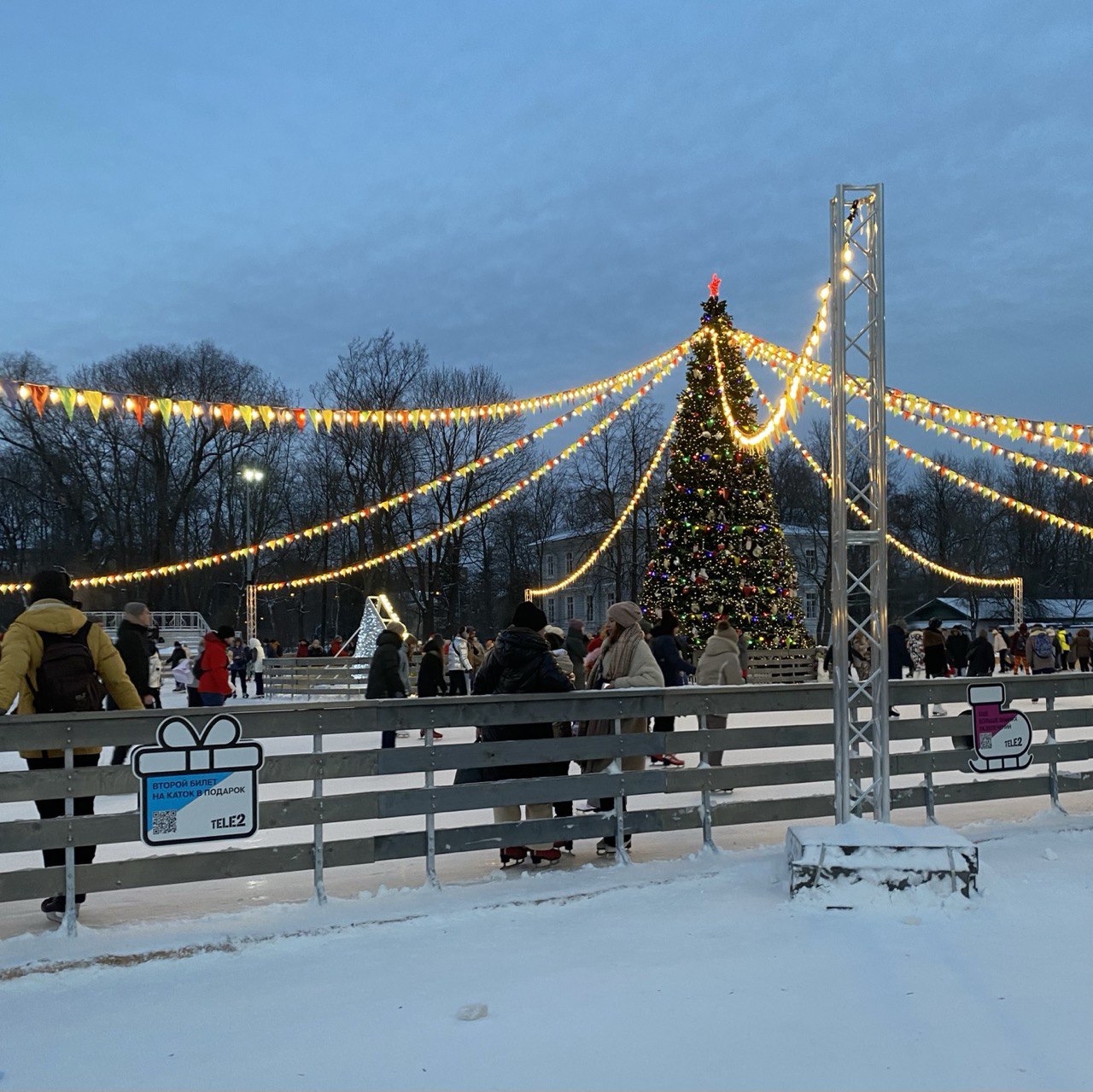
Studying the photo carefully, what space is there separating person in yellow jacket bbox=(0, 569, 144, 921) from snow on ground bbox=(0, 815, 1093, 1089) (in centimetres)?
66

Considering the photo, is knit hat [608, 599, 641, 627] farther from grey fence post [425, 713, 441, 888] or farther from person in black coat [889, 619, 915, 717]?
person in black coat [889, 619, 915, 717]

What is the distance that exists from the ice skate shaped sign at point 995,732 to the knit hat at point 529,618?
301cm

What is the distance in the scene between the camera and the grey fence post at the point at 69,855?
5055 millimetres

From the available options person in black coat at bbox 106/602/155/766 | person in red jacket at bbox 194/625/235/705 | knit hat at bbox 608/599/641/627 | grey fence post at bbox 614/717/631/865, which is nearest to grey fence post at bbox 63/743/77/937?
grey fence post at bbox 614/717/631/865

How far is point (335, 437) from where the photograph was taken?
142 feet

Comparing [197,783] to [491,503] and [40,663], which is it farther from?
[491,503]

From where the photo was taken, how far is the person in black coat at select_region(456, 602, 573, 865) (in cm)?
663

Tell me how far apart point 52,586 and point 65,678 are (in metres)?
0.54

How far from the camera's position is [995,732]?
7.57 m

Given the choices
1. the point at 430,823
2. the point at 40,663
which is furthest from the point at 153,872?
the point at 430,823

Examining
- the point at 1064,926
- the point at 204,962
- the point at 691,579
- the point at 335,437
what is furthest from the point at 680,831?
the point at 335,437

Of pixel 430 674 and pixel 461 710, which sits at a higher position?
pixel 461 710

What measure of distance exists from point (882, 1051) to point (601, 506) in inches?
1784

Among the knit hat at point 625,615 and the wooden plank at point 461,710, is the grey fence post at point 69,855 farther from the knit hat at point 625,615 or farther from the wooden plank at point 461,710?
the knit hat at point 625,615
